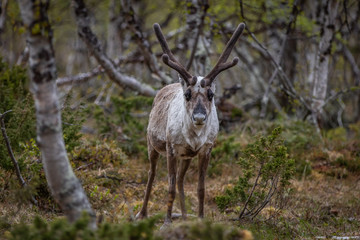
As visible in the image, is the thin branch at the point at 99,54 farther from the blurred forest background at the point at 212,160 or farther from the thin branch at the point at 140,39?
the thin branch at the point at 140,39

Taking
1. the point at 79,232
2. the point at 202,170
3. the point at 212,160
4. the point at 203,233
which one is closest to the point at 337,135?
the point at 212,160

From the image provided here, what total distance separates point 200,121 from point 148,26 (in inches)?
790

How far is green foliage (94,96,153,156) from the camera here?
866 cm

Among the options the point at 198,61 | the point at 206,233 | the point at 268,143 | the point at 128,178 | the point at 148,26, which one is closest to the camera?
the point at 206,233

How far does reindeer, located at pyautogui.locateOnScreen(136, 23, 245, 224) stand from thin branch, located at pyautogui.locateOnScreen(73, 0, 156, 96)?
3749 millimetres

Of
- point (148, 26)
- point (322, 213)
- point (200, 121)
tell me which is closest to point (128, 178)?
point (200, 121)

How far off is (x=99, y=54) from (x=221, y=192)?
451 cm

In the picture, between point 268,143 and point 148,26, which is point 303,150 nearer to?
point 268,143

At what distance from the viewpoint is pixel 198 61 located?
9945 millimetres

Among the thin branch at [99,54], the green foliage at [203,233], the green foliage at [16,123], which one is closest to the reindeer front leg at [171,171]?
the green foliage at [203,233]

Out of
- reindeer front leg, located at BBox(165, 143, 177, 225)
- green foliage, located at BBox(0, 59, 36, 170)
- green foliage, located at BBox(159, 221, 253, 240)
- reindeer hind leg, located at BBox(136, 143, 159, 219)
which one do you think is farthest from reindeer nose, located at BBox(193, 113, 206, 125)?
green foliage, located at BBox(0, 59, 36, 170)

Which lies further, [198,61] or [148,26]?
[148,26]

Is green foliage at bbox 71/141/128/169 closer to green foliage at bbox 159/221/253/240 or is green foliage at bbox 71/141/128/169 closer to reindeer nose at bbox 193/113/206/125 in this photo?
reindeer nose at bbox 193/113/206/125

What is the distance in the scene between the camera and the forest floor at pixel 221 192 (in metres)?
5.33
